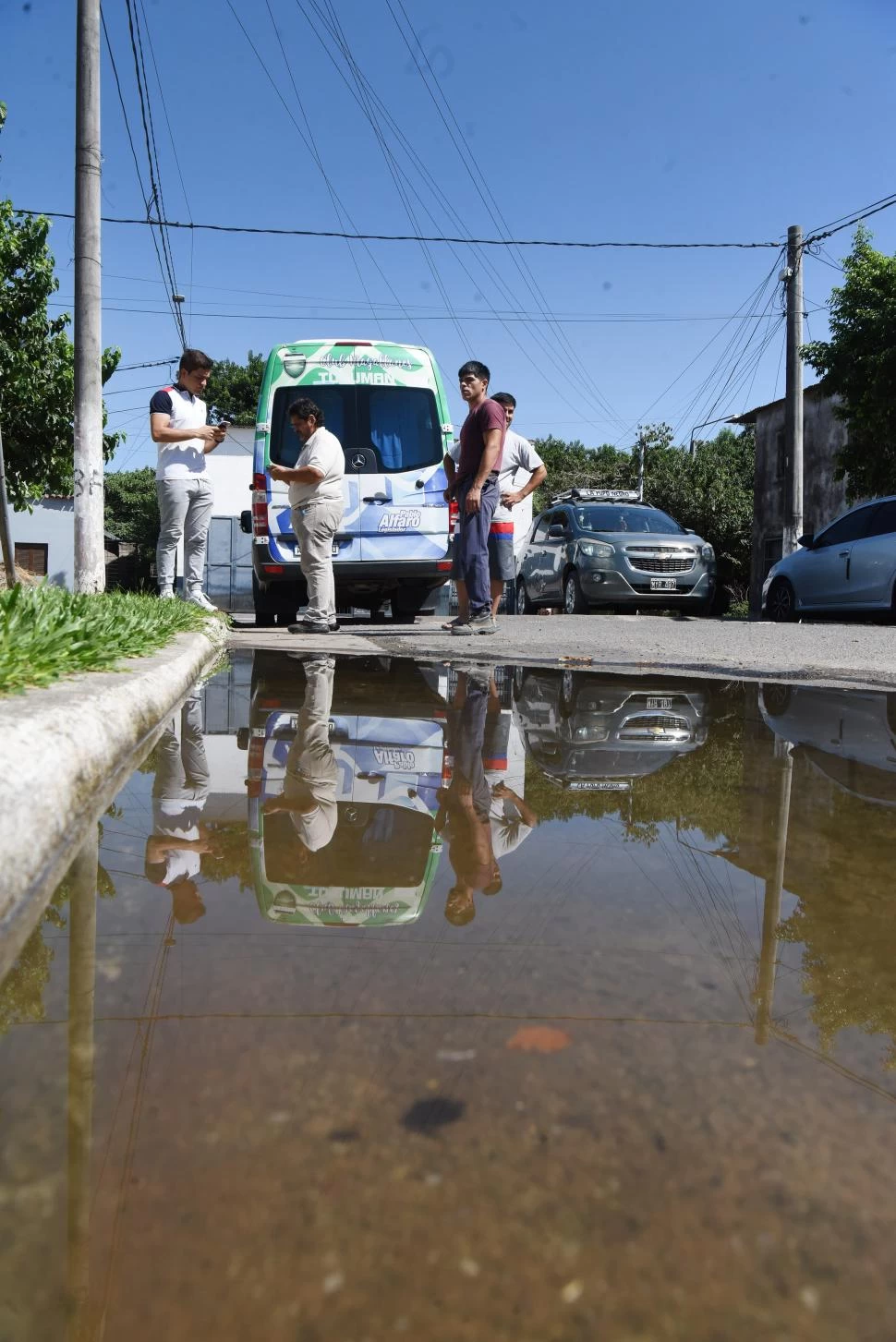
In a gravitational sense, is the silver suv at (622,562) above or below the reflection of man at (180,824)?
above

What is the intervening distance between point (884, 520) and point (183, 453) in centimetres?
768

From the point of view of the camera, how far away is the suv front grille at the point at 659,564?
13117 millimetres

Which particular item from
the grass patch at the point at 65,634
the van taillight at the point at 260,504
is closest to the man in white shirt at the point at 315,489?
the van taillight at the point at 260,504

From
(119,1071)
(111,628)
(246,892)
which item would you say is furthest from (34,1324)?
(111,628)

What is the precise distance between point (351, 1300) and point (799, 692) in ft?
16.9

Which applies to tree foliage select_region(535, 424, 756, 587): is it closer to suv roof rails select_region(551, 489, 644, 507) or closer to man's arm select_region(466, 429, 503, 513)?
suv roof rails select_region(551, 489, 644, 507)

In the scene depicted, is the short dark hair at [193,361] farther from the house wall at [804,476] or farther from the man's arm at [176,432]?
the house wall at [804,476]

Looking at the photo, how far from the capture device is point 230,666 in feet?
22.3

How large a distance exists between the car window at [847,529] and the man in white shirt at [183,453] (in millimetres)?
7443

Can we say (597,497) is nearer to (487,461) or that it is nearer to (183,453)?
(487,461)

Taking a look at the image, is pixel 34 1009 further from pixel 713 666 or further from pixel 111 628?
pixel 713 666

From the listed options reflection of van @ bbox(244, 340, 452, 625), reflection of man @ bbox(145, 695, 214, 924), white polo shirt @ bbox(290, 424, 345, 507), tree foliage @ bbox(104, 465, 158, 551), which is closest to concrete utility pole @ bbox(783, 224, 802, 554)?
reflection of van @ bbox(244, 340, 452, 625)

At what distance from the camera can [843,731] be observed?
4.45 metres

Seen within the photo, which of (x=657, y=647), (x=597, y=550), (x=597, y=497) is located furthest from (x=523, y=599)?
(x=657, y=647)
